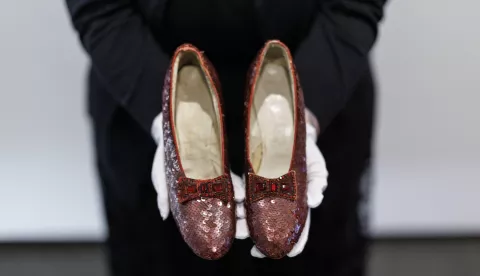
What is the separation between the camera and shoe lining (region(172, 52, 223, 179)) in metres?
0.56

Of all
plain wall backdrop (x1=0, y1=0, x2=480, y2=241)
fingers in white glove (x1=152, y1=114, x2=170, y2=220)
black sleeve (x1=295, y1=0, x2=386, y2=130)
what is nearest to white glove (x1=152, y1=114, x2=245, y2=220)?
fingers in white glove (x1=152, y1=114, x2=170, y2=220)

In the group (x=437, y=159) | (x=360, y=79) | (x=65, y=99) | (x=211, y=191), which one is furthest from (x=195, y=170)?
(x=437, y=159)

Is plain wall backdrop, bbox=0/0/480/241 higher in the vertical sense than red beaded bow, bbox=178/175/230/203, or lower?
lower

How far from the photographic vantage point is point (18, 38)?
0.93 meters

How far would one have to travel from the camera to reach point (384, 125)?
1.04 m

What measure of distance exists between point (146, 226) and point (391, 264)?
0.63 m

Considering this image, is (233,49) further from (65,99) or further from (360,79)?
(65,99)

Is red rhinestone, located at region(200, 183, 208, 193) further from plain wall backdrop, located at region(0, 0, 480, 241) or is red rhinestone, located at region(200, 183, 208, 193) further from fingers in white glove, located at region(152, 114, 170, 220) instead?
plain wall backdrop, located at region(0, 0, 480, 241)

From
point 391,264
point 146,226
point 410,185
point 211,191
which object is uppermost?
point 211,191

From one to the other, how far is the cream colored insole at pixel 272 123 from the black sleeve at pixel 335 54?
1.1 inches

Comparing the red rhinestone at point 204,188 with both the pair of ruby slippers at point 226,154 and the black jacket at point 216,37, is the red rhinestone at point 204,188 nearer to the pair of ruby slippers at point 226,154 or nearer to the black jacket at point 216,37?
the pair of ruby slippers at point 226,154

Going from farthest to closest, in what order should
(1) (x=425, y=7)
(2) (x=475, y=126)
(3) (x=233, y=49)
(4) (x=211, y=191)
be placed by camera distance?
(2) (x=475, y=126)
(1) (x=425, y=7)
(3) (x=233, y=49)
(4) (x=211, y=191)

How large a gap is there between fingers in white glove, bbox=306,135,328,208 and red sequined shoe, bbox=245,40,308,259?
1 centimetres

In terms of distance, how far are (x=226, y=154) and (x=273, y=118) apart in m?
0.09
